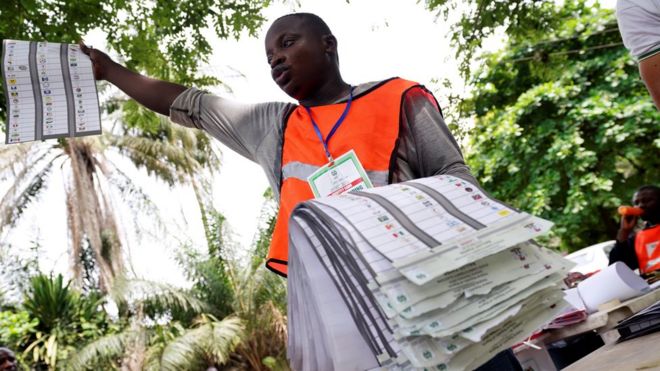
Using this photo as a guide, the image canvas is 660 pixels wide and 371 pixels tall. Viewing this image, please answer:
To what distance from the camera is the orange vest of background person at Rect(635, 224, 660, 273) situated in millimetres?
5012

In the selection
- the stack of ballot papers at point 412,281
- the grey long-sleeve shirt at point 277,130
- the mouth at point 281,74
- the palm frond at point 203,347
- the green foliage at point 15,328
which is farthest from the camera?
the green foliage at point 15,328

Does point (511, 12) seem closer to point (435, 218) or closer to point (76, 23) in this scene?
point (76, 23)

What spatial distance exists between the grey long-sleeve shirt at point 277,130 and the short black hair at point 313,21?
8.9 inches

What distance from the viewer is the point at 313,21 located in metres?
1.90

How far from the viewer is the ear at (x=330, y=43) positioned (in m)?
1.90

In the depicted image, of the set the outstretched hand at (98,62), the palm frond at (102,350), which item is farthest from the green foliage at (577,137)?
the outstretched hand at (98,62)

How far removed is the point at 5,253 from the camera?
1683cm

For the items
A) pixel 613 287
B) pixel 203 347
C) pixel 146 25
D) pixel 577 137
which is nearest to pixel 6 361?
pixel 146 25

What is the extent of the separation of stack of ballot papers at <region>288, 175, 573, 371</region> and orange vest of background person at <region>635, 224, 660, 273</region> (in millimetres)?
4234

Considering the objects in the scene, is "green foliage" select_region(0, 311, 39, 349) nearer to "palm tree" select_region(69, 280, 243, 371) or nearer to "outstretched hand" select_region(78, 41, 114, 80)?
"palm tree" select_region(69, 280, 243, 371)

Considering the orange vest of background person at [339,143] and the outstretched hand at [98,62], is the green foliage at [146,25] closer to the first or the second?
the outstretched hand at [98,62]

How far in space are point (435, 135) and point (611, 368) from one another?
66 centimetres

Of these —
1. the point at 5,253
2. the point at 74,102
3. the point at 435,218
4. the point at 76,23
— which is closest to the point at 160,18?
the point at 76,23

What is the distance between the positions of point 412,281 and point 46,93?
1521 mm
